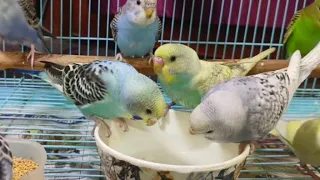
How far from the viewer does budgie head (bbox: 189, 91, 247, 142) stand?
0.74 m

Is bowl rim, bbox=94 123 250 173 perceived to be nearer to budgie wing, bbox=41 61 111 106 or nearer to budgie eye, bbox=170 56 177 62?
budgie wing, bbox=41 61 111 106

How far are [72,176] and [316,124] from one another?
1.71ft

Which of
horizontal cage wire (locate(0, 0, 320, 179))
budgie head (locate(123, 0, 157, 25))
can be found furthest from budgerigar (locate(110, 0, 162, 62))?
horizontal cage wire (locate(0, 0, 320, 179))

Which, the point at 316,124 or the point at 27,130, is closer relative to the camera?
the point at 316,124

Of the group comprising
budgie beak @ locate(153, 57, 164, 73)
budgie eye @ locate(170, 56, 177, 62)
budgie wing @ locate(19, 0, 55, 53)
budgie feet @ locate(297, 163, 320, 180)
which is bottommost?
budgie feet @ locate(297, 163, 320, 180)

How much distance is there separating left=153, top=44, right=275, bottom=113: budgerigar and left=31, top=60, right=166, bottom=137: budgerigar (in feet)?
0.27

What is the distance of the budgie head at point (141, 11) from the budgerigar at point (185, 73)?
184 mm

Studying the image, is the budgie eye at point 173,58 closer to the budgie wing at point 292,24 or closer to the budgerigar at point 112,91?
the budgerigar at point 112,91

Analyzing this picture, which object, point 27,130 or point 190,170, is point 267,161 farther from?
point 27,130

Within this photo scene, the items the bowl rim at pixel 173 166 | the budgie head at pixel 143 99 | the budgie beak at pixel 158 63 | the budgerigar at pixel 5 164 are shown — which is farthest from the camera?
the budgie beak at pixel 158 63

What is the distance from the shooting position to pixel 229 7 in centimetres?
145

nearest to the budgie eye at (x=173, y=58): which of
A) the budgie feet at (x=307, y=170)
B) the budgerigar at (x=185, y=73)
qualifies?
the budgerigar at (x=185, y=73)

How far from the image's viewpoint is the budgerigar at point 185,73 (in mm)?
907

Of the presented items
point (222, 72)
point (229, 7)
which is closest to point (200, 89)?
point (222, 72)
